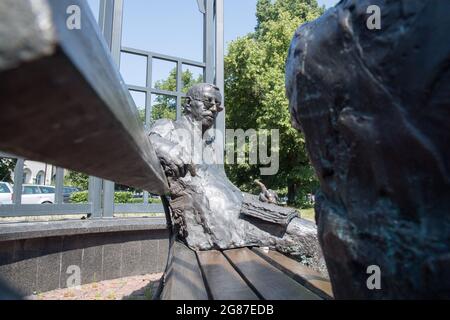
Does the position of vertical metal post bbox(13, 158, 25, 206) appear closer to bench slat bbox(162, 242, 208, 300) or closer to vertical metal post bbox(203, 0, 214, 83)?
bench slat bbox(162, 242, 208, 300)

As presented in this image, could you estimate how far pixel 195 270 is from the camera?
2057mm

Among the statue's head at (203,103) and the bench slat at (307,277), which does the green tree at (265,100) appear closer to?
the statue's head at (203,103)

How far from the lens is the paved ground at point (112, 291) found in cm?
397

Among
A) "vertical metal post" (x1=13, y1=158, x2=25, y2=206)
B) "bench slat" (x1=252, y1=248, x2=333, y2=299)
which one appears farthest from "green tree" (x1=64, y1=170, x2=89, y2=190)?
"bench slat" (x1=252, y1=248, x2=333, y2=299)

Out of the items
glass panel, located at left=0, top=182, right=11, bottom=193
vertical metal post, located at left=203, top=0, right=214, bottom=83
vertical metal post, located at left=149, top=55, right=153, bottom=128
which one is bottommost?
glass panel, located at left=0, top=182, right=11, bottom=193

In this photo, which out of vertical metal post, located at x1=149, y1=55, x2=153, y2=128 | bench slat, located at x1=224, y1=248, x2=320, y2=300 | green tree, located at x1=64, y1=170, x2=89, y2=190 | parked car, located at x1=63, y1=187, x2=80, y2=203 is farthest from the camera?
green tree, located at x1=64, y1=170, x2=89, y2=190

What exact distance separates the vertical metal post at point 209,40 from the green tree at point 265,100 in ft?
36.7

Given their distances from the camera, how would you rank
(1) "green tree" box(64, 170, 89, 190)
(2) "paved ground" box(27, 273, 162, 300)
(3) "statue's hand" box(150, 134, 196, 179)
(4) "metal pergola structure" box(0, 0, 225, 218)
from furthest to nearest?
(1) "green tree" box(64, 170, 89, 190), (4) "metal pergola structure" box(0, 0, 225, 218), (2) "paved ground" box(27, 273, 162, 300), (3) "statue's hand" box(150, 134, 196, 179)

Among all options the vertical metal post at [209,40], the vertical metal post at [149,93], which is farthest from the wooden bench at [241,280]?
the vertical metal post at [209,40]

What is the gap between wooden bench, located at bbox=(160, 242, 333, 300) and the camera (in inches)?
58.4

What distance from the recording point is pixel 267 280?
1.73 meters

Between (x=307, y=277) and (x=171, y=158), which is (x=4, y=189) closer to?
(x=171, y=158)

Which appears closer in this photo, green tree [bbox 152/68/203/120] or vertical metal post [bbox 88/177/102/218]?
vertical metal post [bbox 88/177/102/218]
